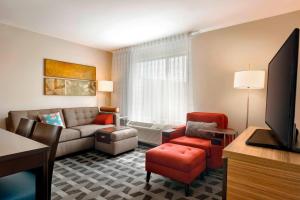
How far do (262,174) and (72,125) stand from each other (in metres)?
3.63

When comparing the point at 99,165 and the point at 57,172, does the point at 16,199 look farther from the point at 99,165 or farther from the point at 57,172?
the point at 99,165

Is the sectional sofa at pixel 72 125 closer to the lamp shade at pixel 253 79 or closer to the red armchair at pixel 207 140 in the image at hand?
the red armchair at pixel 207 140

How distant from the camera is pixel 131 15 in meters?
2.71

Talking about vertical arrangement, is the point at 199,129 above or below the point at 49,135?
below

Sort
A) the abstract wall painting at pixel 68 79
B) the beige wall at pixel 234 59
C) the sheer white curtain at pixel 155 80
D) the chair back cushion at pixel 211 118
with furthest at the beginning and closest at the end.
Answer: the abstract wall painting at pixel 68 79 → the sheer white curtain at pixel 155 80 → the chair back cushion at pixel 211 118 → the beige wall at pixel 234 59

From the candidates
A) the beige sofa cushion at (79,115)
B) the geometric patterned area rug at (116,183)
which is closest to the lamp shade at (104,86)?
the beige sofa cushion at (79,115)

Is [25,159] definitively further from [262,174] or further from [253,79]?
[253,79]

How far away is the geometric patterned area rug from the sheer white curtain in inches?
49.5

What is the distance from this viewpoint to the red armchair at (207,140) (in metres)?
2.45

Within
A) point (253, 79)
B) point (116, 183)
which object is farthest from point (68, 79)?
point (253, 79)

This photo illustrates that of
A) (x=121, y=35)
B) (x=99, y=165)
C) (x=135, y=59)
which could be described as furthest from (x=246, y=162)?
(x=135, y=59)

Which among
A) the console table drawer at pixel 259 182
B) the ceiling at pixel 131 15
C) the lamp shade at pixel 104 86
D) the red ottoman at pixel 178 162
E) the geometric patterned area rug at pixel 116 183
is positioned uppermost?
the ceiling at pixel 131 15

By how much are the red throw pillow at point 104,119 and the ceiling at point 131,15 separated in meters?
1.79

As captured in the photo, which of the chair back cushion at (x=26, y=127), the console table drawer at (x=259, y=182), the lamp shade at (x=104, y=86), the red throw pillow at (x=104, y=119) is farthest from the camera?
the lamp shade at (x=104, y=86)
